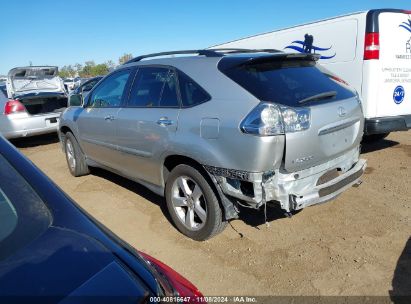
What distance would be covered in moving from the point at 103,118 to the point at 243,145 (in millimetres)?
2451

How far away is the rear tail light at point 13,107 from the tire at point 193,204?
6212mm

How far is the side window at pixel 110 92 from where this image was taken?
4625 millimetres

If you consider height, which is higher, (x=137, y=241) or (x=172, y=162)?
(x=172, y=162)

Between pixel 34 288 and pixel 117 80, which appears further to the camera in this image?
pixel 117 80

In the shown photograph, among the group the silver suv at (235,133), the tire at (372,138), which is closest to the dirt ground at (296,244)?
the silver suv at (235,133)

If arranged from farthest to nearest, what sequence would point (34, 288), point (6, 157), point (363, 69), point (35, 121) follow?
point (35, 121), point (363, 69), point (6, 157), point (34, 288)

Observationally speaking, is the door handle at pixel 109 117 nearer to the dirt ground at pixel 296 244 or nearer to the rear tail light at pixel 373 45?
the dirt ground at pixel 296 244

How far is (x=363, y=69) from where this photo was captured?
5555mm

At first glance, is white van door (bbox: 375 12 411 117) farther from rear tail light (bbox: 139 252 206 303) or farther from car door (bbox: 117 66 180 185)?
rear tail light (bbox: 139 252 206 303)

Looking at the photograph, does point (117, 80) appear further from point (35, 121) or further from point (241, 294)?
point (35, 121)

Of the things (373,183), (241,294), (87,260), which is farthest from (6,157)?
(373,183)

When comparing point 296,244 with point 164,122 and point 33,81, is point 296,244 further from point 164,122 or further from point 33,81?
point 33,81

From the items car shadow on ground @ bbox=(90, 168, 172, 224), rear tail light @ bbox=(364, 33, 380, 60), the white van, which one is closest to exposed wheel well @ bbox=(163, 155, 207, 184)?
car shadow on ground @ bbox=(90, 168, 172, 224)

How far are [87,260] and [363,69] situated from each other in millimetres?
5332
